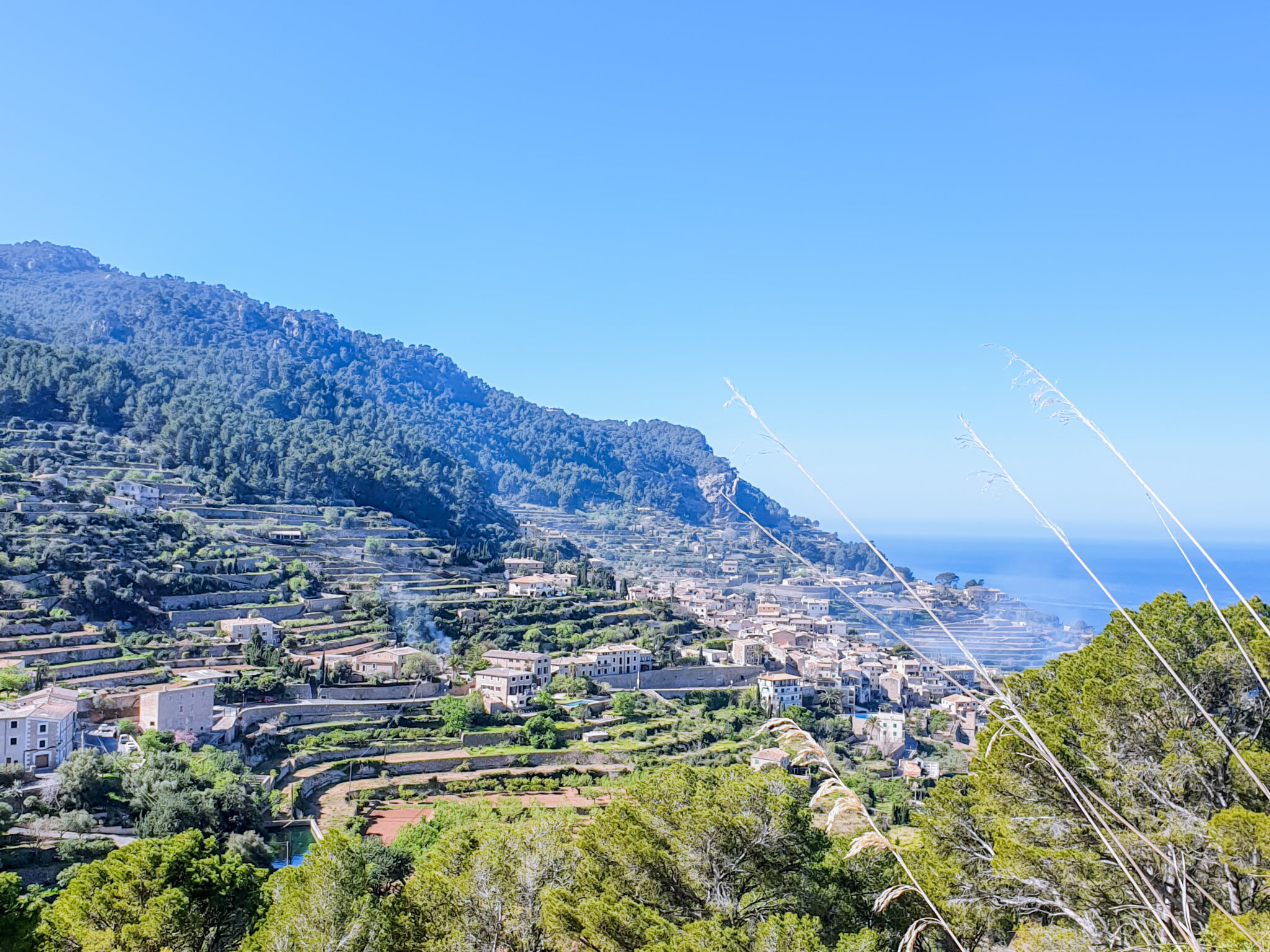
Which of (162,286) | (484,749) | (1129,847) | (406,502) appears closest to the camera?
(1129,847)

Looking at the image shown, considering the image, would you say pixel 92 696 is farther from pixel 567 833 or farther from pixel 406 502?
pixel 406 502

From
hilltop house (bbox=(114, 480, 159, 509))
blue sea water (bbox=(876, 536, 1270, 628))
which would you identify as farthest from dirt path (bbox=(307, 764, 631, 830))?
blue sea water (bbox=(876, 536, 1270, 628))

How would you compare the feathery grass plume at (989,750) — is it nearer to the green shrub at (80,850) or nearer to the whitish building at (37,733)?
the green shrub at (80,850)

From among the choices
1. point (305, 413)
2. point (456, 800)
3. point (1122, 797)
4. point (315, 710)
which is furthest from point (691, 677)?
point (305, 413)

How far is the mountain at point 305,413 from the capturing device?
45688mm

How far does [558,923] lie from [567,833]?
2050 mm

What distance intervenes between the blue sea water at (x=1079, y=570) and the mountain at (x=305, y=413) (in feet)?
66.3

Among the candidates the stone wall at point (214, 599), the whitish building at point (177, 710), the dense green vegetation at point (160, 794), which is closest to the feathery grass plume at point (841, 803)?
the dense green vegetation at point (160, 794)

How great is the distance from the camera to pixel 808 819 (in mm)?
7238

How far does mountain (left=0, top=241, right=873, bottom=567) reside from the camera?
150 ft

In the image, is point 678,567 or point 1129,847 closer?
point 1129,847

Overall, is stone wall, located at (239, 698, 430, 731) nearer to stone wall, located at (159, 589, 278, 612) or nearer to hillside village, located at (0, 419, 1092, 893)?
hillside village, located at (0, 419, 1092, 893)

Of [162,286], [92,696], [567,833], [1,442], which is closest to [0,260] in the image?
[162,286]

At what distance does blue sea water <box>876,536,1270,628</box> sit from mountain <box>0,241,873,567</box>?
66.3 ft
